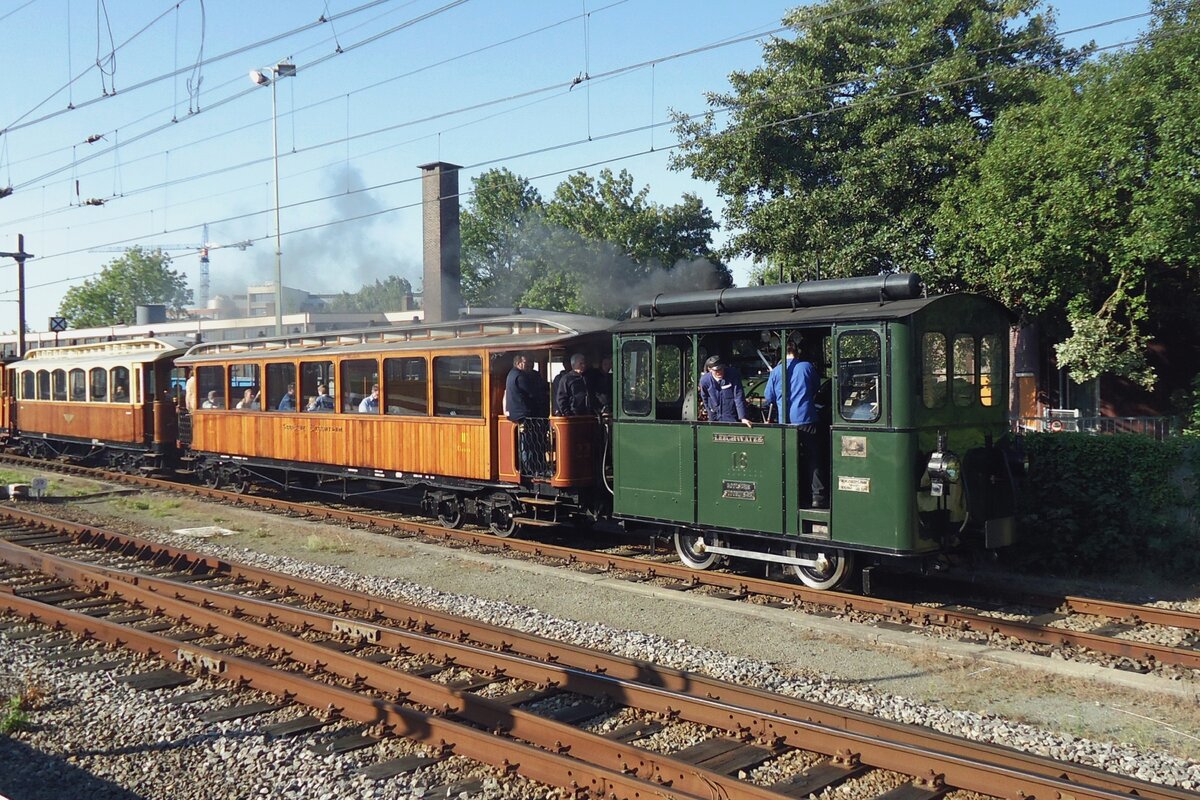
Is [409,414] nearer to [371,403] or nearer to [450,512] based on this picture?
[371,403]

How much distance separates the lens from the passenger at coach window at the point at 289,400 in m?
15.9

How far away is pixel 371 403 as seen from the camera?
1434cm

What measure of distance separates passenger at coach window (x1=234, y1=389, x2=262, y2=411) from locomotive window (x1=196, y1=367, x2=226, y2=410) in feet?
2.27

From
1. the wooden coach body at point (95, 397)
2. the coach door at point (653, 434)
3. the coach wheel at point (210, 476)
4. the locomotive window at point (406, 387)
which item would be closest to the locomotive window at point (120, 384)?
the wooden coach body at point (95, 397)

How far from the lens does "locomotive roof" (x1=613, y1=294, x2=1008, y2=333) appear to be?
8.37 metres

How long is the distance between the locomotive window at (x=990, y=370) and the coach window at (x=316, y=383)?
9.70m

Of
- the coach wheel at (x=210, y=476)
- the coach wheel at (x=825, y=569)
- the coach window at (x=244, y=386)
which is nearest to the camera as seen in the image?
the coach wheel at (x=825, y=569)

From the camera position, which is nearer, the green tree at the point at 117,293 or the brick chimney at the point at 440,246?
the brick chimney at the point at 440,246

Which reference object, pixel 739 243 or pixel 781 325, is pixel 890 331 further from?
pixel 739 243

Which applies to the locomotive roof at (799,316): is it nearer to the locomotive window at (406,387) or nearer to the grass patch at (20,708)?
the locomotive window at (406,387)

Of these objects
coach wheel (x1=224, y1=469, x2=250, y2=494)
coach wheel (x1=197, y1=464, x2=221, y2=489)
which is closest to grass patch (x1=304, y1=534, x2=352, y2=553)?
coach wheel (x1=224, y1=469, x2=250, y2=494)

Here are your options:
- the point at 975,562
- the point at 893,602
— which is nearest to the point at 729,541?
the point at 893,602

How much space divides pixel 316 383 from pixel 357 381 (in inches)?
49.2

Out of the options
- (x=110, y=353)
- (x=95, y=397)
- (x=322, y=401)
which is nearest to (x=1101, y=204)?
(x=322, y=401)
